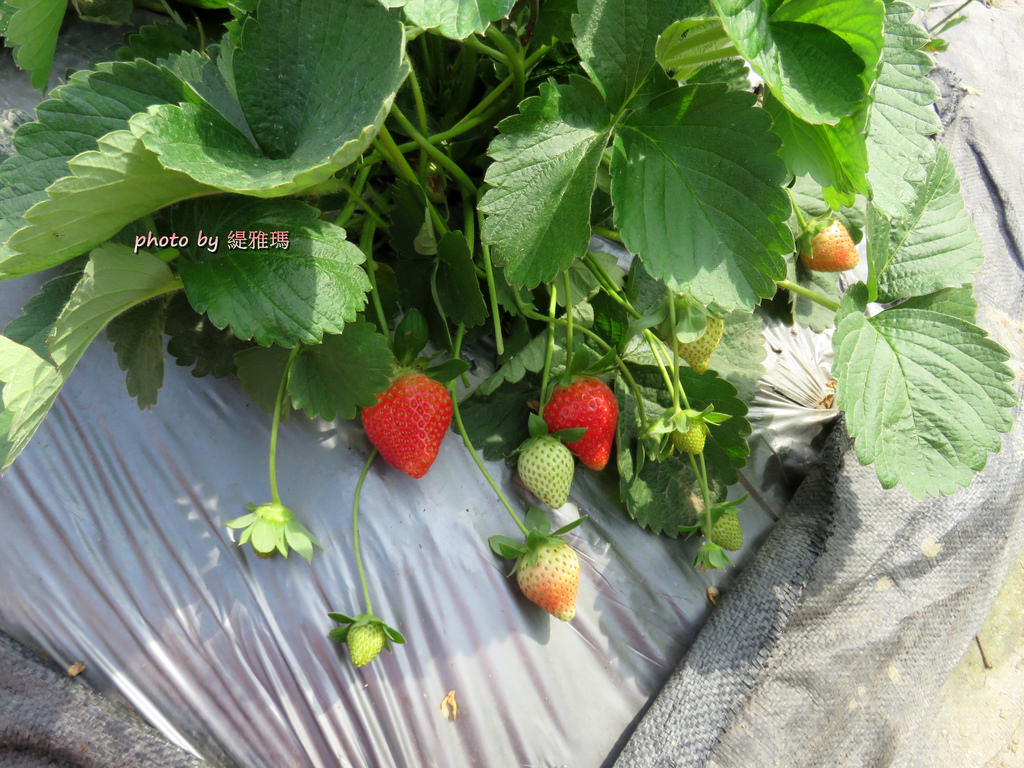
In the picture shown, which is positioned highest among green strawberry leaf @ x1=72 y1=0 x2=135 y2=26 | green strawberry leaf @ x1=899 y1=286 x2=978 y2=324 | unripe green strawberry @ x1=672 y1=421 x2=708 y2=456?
green strawberry leaf @ x1=72 y1=0 x2=135 y2=26

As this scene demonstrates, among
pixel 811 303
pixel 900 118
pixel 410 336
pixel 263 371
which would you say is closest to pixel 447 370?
pixel 410 336

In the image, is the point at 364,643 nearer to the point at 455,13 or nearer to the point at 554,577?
the point at 554,577

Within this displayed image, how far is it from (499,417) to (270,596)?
0.25m

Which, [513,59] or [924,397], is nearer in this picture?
[513,59]

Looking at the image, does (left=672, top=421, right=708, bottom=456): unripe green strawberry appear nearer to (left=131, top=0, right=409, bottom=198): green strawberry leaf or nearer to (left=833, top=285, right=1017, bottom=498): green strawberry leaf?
(left=833, top=285, right=1017, bottom=498): green strawberry leaf

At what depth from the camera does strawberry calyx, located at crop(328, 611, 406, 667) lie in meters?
0.54

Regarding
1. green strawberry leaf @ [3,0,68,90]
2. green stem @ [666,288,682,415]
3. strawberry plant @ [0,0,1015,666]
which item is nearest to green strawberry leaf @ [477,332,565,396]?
strawberry plant @ [0,0,1015,666]

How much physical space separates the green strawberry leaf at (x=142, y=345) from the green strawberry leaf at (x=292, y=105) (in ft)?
0.57

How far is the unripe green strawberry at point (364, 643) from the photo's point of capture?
1.77ft

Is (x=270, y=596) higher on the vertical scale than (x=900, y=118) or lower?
lower

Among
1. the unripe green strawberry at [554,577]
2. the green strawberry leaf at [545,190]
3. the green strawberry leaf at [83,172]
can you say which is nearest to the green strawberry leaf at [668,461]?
the unripe green strawberry at [554,577]

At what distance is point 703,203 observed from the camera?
1.61ft

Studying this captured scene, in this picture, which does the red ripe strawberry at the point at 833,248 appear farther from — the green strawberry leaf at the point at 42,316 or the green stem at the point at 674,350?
the green strawberry leaf at the point at 42,316

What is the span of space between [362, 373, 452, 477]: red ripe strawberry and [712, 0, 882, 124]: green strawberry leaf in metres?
0.32
